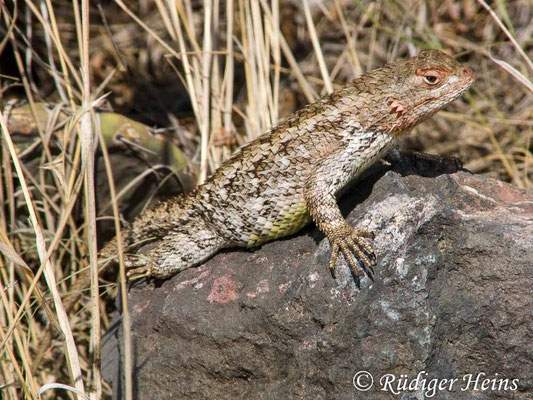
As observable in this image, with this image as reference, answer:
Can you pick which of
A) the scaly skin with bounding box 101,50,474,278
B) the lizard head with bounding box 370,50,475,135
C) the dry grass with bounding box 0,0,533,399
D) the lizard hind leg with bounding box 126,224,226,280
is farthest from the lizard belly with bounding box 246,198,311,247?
the dry grass with bounding box 0,0,533,399

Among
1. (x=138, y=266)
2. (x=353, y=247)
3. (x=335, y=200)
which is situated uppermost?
(x=335, y=200)

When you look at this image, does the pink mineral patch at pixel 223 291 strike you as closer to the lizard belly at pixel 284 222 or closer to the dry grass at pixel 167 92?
the lizard belly at pixel 284 222

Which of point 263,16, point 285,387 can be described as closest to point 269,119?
point 263,16

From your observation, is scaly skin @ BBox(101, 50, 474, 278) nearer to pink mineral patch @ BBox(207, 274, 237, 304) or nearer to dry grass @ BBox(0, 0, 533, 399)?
pink mineral patch @ BBox(207, 274, 237, 304)

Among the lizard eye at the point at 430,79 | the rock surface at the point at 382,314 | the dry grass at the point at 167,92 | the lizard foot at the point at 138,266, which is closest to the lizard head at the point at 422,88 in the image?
the lizard eye at the point at 430,79

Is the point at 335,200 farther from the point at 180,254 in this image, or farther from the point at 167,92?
the point at 167,92

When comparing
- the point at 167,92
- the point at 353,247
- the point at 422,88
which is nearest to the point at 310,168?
the point at 353,247
